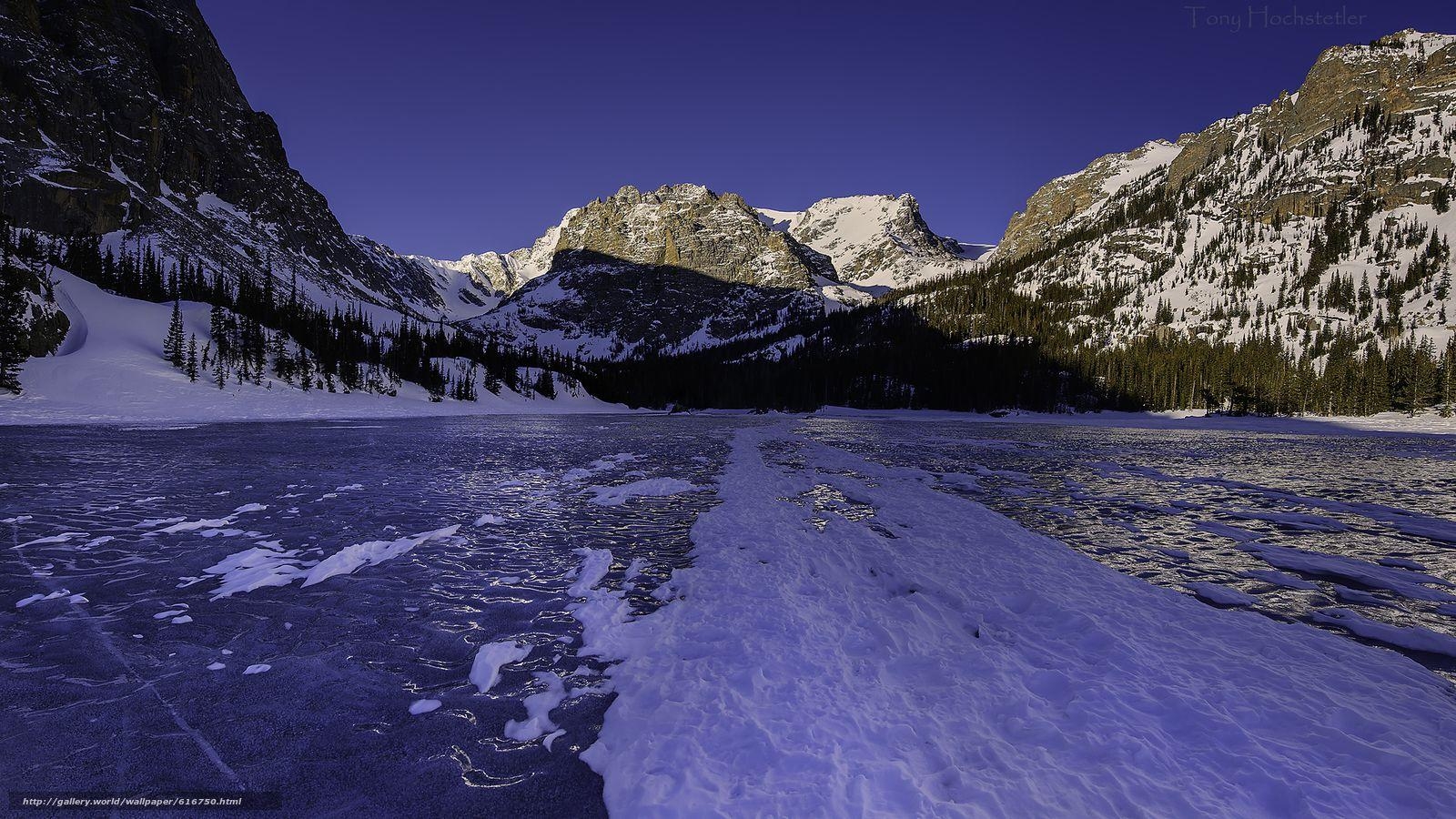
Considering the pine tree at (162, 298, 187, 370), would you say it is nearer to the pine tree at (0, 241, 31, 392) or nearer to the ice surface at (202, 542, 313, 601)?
the pine tree at (0, 241, 31, 392)

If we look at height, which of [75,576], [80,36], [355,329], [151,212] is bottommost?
[75,576]

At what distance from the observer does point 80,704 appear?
5.02m

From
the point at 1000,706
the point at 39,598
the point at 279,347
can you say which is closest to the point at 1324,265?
the point at 1000,706

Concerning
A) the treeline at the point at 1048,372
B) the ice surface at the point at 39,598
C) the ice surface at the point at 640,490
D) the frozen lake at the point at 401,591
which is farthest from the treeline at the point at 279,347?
the ice surface at the point at 39,598

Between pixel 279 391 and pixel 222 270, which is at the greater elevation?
pixel 222 270

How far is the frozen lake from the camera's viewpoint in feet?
14.2

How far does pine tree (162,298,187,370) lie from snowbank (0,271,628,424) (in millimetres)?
1177

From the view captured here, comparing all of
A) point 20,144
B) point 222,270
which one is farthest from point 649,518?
point 20,144

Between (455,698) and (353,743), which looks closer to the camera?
(353,743)

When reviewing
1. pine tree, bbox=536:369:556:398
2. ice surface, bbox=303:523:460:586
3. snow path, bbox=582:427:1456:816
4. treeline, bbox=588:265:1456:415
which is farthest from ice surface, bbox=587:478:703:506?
pine tree, bbox=536:369:556:398

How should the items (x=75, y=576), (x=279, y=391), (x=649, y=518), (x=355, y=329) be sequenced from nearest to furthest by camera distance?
(x=75, y=576), (x=649, y=518), (x=279, y=391), (x=355, y=329)

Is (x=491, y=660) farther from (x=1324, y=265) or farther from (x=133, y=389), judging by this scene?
(x=1324, y=265)

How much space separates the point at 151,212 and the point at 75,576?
241 metres

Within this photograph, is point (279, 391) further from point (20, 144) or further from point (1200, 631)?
point (20, 144)
